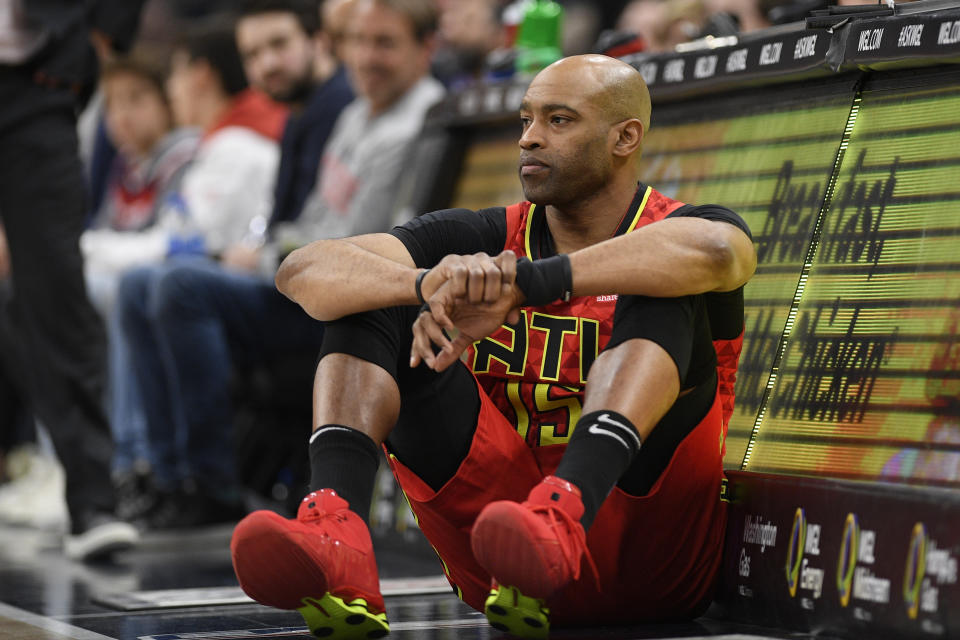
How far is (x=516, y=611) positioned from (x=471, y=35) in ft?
17.3

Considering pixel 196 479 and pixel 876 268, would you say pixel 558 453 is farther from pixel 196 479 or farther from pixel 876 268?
pixel 196 479

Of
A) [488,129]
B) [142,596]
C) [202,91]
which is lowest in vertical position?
[142,596]

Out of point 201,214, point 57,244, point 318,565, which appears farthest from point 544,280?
point 201,214

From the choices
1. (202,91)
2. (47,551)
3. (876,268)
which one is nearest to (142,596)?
(47,551)

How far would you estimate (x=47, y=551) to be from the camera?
196 inches

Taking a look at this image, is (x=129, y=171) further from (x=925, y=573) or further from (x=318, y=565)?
(x=925, y=573)

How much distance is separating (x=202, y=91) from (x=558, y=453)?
4594 millimetres

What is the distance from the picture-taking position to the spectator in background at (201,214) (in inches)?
219

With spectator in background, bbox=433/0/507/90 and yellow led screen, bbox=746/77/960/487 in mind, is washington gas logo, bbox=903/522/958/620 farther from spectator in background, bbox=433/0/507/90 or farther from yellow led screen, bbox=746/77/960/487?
spectator in background, bbox=433/0/507/90

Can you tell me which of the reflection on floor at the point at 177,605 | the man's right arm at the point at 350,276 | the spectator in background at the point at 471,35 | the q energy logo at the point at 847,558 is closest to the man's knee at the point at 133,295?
the reflection on floor at the point at 177,605

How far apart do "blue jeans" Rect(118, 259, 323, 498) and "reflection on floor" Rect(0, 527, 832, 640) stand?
0.46 m

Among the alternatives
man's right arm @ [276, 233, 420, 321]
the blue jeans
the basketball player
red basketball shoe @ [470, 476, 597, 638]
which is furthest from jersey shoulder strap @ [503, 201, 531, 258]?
the blue jeans

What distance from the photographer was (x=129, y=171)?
7.09 m

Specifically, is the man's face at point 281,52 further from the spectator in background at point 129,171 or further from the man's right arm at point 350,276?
the man's right arm at point 350,276
